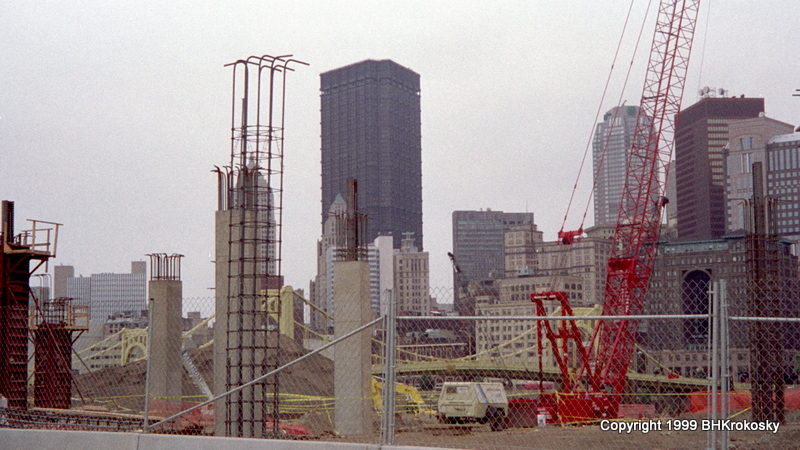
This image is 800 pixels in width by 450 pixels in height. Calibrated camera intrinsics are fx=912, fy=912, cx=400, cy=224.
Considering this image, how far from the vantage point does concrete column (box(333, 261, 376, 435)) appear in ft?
85.8

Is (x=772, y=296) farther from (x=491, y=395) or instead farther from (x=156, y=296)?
(x=156, y=296)

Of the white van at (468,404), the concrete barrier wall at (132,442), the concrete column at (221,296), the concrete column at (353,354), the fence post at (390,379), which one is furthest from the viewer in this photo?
the white van at (468,404)

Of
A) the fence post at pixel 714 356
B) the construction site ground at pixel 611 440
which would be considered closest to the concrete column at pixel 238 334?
the construction site ground at pixel 611 440

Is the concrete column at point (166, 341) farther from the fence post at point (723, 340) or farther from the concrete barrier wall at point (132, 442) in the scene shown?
the fence post at point (723, 340)

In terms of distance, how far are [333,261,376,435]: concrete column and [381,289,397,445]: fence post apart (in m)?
15.3

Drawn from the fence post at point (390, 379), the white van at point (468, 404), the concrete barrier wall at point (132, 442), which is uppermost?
the fence post at point (390, 379)

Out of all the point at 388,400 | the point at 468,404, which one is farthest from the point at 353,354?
the point at 388,400

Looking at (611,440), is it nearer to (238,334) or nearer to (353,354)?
(353,354)

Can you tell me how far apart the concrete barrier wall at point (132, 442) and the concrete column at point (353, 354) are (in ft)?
43.2

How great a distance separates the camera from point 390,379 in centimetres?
1014

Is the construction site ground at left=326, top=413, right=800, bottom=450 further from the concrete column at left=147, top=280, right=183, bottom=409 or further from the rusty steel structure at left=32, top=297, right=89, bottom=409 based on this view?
the rusty steel structure at left=32, top=297, right=89, bottom=409

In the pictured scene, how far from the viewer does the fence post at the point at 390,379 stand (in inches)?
397

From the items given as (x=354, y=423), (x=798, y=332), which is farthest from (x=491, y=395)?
(x=798, y=332)

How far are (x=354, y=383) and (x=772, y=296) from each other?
19551 mm
